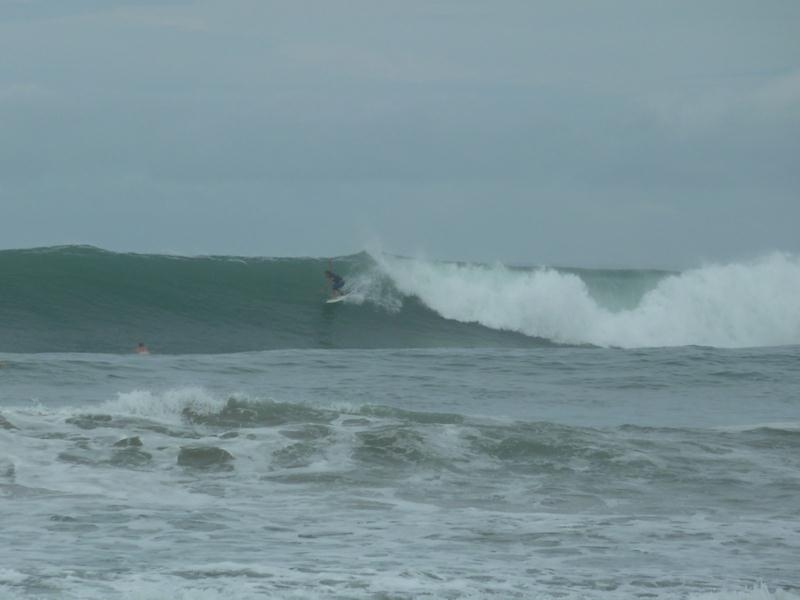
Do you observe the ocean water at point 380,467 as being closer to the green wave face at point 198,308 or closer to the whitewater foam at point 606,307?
the green wave face at point 198,308

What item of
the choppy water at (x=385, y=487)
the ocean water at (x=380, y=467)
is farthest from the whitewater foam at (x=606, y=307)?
the choppy water at (x=385, y=487)

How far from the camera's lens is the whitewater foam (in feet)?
96.7

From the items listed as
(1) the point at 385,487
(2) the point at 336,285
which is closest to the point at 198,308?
(2) the point at 336,285

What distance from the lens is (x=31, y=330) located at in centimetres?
2298

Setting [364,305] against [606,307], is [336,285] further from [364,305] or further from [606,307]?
[606,307]

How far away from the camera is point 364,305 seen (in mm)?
27500

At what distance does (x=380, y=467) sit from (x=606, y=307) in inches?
851

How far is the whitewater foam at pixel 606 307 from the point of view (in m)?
29.5

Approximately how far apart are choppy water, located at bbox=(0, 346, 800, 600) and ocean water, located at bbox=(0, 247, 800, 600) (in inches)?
1.3

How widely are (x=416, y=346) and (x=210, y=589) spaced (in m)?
18.4

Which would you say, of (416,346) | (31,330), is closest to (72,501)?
(31,330)

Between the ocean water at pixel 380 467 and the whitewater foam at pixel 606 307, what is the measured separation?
5739 mm

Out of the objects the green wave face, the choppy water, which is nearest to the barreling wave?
the green wave face

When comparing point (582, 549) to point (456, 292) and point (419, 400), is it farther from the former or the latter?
point (456, 292)
